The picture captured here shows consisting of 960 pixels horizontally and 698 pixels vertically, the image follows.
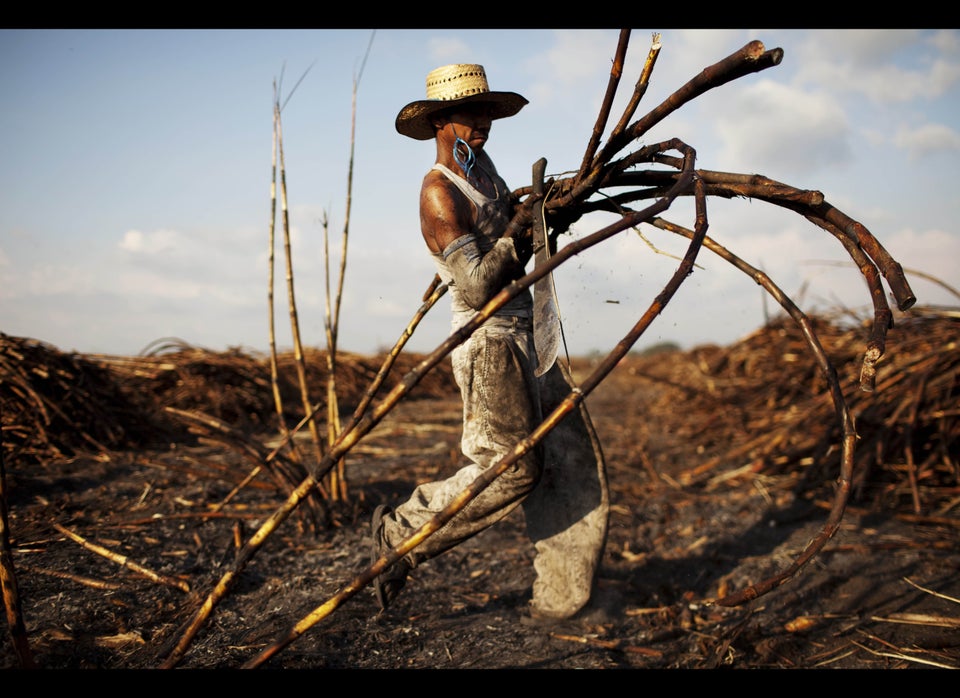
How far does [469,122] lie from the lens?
2.49 metres

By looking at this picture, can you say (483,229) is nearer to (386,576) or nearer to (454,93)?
(454,93)

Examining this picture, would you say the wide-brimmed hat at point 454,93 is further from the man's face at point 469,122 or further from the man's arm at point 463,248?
the man's arm at point 463,248

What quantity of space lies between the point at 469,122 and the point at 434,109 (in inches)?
5.7

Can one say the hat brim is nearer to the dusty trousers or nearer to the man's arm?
the man's arm

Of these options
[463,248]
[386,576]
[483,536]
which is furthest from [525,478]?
[483,536]

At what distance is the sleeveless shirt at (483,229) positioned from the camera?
241 cm

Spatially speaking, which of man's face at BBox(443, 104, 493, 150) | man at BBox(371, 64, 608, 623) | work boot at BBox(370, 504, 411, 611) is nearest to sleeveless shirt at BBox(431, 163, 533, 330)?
man at BBox(371, 64, 608, 623)

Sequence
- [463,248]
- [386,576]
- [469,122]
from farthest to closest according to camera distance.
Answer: [469,122], [386,576], [463,248]

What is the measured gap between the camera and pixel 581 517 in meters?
2.75

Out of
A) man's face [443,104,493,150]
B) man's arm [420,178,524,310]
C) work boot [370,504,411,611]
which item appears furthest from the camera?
man's face [443,104,493,150]

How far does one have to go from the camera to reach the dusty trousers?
2398 mm

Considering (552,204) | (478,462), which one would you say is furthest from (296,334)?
(552,204)

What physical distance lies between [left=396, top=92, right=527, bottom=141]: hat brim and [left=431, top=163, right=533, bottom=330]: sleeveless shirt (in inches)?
8.3
